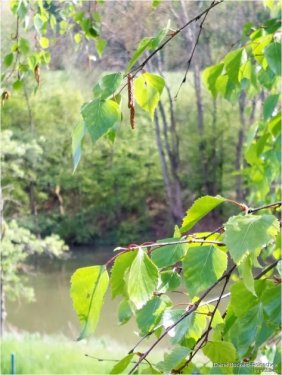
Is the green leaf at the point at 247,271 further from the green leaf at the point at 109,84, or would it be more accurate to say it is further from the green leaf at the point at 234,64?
the green leaf at the point at 234,64

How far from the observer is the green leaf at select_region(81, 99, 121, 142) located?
15.5 inches

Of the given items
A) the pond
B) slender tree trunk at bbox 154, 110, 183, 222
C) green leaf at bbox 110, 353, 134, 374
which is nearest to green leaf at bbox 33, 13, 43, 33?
green leaf at bbox 110, 353, 134, 374

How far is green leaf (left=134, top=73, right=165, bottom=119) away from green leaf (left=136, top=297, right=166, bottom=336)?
0.16 metres

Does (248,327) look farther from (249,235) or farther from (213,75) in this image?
(213,75)

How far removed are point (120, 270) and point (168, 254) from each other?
5 cm

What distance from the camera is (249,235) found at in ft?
1.17

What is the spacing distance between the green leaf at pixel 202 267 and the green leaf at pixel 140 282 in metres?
0.03

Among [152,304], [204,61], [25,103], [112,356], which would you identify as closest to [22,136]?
[25,103]

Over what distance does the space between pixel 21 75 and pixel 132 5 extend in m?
1.89

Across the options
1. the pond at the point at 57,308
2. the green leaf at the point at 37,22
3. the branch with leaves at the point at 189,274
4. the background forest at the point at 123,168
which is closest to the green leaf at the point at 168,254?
the branch with leaves at the point at 189,274

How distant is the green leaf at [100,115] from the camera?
1.29ft

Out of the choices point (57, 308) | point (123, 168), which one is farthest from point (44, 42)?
point (123, 168)

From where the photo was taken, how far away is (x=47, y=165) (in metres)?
11.9

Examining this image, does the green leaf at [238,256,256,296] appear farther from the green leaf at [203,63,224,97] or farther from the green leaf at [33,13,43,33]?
the green leaf at [33,13,43,33]
